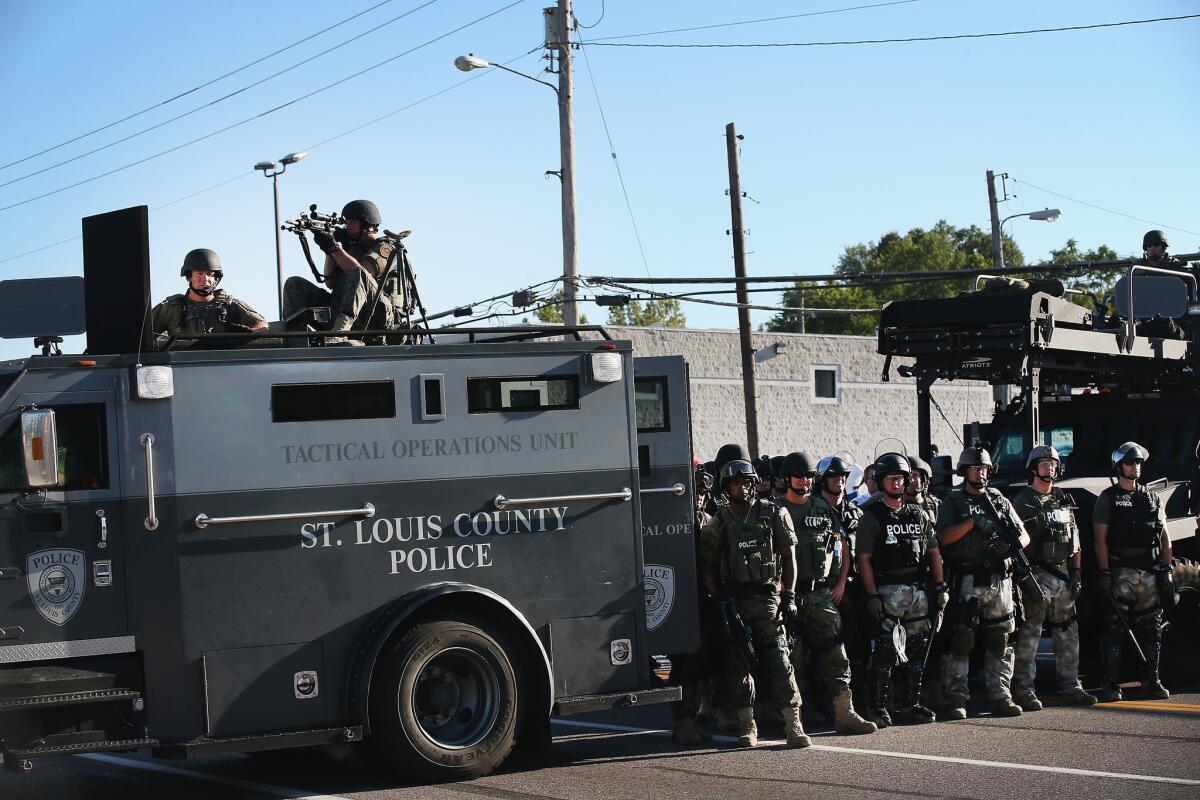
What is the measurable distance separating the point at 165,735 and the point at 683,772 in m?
3.13

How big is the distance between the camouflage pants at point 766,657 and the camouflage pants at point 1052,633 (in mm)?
2330

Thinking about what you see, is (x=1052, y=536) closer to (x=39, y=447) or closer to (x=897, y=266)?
(x=39, y=447)

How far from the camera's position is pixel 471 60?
865 inches

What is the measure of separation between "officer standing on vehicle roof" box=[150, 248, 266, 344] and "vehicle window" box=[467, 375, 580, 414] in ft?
5.15

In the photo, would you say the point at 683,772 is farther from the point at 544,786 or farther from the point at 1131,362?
the point at 1131,362

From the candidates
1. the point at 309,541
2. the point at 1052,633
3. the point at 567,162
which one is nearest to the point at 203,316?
the point at 309,541

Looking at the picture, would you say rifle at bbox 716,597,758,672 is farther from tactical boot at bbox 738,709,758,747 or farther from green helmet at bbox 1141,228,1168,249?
green helmet at bbox 1141,228,1168,249

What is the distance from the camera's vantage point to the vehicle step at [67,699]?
7.69 metres

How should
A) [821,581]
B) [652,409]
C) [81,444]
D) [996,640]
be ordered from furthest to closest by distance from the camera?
[996,640] → [821,581] → [652,409] → [81,444]

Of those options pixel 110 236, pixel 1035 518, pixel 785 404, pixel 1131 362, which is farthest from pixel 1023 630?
pixel 785 404

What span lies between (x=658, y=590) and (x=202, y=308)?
3541 mm

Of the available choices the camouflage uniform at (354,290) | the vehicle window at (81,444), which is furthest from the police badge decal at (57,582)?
the camouflage uniform at (354,290)

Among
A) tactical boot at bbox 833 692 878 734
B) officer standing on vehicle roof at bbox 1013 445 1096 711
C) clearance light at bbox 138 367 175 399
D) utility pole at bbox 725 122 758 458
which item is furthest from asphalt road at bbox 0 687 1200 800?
utility pole at bbox 725 122 758 458

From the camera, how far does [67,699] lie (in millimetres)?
7793
